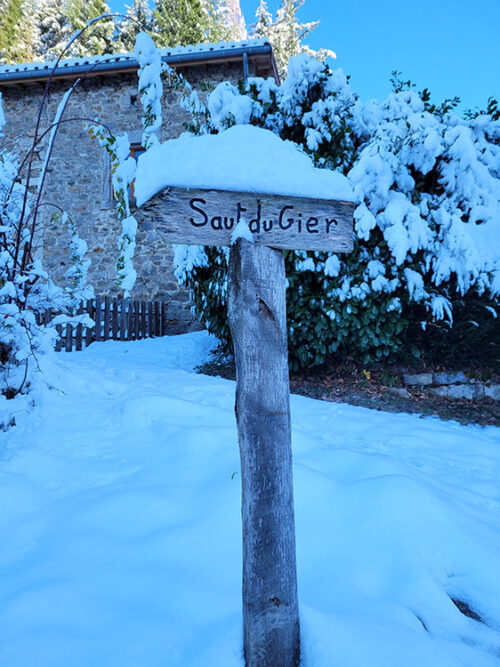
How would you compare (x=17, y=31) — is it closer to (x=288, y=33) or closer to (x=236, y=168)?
(x=288, y=33)

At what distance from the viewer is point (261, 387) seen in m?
1.44

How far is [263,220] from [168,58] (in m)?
9.13

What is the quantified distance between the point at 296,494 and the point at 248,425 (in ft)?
4.15

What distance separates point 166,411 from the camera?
12.2 ft

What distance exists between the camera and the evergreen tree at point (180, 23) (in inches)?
677

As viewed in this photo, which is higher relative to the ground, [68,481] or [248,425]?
[248,425]

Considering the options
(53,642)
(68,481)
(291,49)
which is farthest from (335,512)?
(291,49)

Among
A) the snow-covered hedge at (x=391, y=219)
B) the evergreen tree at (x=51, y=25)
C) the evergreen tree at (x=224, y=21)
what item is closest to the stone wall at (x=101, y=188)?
the snow-covered hedge at (x=391, y=219)

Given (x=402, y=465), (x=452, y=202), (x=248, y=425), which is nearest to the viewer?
(x=248, y=425)

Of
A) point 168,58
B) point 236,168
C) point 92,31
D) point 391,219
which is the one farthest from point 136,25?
point 236,168

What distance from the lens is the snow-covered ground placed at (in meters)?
1.53

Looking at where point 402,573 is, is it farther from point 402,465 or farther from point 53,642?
point 53,642

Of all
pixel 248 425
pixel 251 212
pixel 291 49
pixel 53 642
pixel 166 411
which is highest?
pixel 291 49

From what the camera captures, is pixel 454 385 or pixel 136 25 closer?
pixel 454 385
